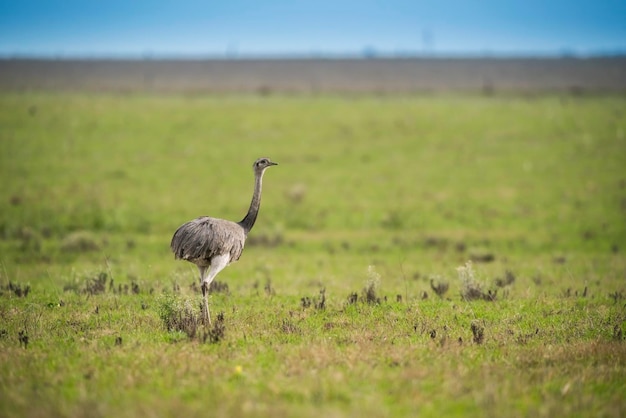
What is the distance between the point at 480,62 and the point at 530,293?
132 meters

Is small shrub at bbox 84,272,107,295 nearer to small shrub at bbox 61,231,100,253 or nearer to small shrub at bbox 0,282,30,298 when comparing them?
small shrub at bbox 0,282,30,298

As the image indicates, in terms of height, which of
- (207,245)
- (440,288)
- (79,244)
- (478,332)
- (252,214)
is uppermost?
(252,214)

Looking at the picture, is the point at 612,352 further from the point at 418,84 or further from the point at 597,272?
the point at 418,84

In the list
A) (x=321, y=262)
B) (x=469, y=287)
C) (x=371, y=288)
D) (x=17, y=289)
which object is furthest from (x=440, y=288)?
(x=17, y=289)

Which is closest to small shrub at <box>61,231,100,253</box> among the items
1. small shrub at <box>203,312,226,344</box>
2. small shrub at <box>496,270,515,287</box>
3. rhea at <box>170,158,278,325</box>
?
rhea at <box>170,158,278,325</box>

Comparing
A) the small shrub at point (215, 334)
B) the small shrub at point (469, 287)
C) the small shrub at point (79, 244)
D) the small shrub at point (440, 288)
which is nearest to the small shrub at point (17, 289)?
the small shrub at point (215, 334)

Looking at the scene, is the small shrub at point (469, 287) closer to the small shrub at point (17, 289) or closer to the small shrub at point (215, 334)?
→ the small shrub at point (215, 334)

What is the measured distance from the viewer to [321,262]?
836 inches

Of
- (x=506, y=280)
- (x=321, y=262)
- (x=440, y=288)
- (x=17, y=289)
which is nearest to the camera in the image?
(x=17, y=289)

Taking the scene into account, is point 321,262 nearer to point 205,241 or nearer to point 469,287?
point 469,287

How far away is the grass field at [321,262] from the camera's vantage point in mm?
7625

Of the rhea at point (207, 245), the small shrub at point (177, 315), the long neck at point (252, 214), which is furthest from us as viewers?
the long neck at point (252, 214)

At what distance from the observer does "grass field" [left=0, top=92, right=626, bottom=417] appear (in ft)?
25.0

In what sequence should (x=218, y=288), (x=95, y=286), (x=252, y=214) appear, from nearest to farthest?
(x=252, y=214) → (x=95, y=286) → (x=218, y=288)
